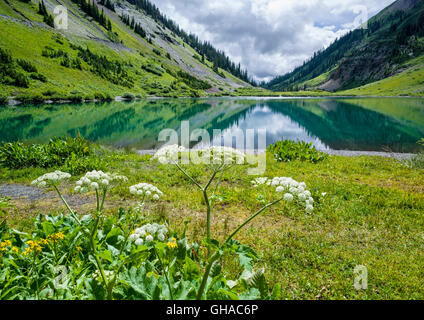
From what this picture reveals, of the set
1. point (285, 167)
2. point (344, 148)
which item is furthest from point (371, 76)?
point (285, 167)

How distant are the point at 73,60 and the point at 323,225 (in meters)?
94.5

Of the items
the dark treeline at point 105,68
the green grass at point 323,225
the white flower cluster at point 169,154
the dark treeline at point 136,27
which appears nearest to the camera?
the white flower cluster at point 169,154

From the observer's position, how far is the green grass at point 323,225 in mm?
4184

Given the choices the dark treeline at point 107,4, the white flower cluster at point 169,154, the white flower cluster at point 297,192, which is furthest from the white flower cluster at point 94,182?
the dark treeline at point 107,4

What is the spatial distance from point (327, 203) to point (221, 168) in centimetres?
588

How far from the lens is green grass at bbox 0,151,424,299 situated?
13.7ft

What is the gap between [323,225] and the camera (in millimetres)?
6312

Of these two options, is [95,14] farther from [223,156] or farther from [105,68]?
[223,156]

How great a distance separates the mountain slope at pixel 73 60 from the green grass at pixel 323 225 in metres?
63.1

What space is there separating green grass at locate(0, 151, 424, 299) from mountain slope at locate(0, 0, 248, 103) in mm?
63132

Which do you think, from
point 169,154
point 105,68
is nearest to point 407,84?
point 105,68

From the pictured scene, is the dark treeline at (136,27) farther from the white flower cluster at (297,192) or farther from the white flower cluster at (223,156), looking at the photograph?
the white flower cluster at (297,192)
